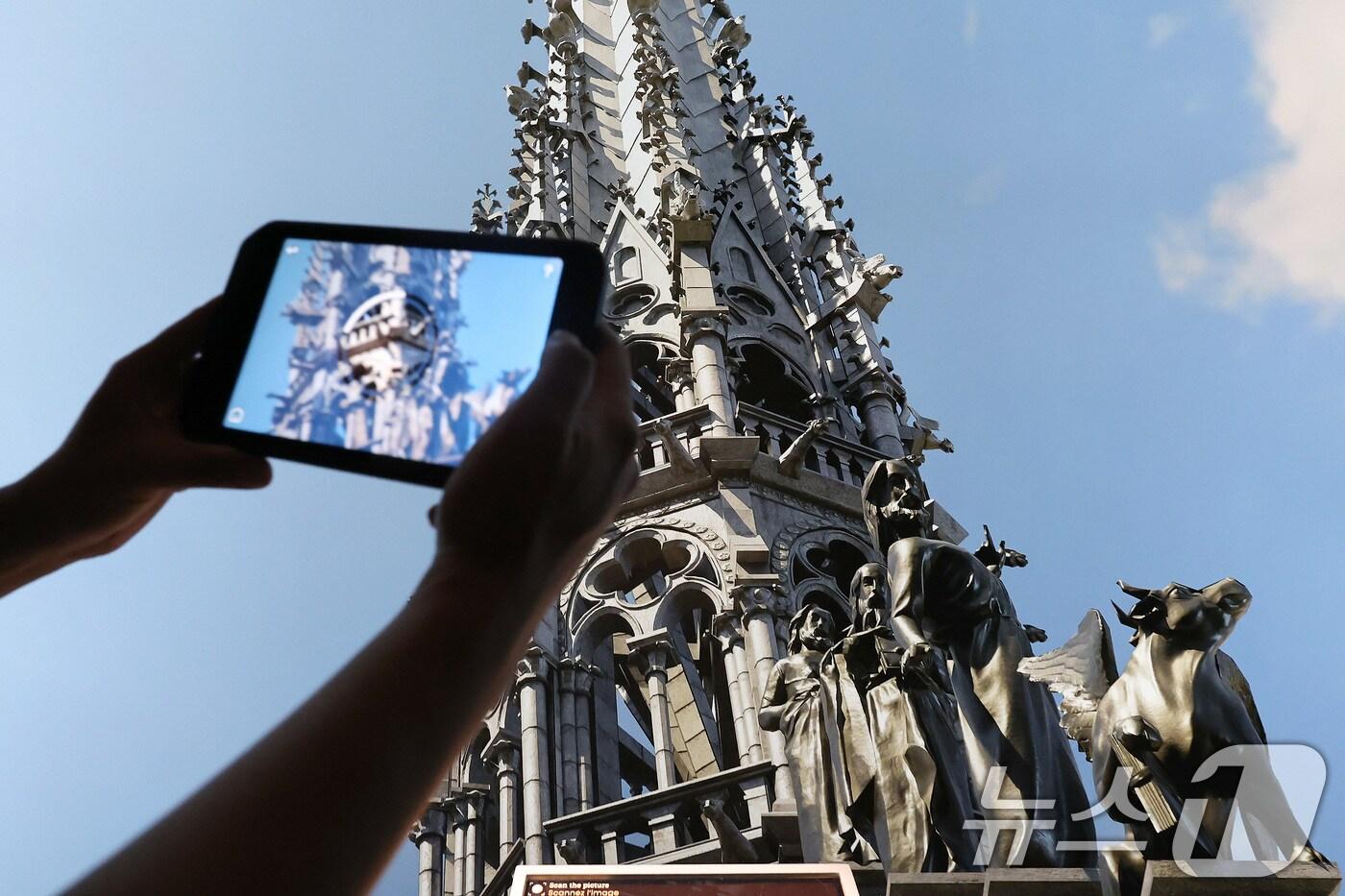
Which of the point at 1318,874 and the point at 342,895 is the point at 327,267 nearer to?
the point at 342,895

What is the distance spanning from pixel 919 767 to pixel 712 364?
1561cm

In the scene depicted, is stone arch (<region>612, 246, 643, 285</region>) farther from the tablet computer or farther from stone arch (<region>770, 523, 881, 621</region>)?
the tablet computer

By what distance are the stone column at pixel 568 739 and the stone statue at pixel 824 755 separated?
5.85 metres

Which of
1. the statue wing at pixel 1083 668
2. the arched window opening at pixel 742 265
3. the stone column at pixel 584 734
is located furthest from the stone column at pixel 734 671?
the arched window opening at pixel 742 265

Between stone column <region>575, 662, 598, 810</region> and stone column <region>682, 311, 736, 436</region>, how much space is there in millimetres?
5149

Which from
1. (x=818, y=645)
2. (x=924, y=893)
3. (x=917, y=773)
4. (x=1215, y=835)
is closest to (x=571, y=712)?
(x=818, y=645)

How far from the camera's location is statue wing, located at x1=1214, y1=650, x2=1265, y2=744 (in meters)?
7.73

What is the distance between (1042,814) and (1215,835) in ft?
4.72

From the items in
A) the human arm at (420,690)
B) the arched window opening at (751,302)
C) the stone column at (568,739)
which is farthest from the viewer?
the arched window opening at (751,302)

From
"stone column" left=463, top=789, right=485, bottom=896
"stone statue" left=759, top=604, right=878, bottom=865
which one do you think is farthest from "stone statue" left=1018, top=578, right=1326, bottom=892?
"stone column" left=463, top=789, right=485, bottom=896

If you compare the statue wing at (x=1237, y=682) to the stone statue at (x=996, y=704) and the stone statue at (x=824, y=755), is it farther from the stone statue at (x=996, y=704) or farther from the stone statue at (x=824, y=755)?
the stone statue at (x=824, y=755)

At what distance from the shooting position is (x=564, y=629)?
20734 millimetres

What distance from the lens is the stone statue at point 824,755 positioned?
10.5 meters

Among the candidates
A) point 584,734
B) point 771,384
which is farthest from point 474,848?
point 771,384
